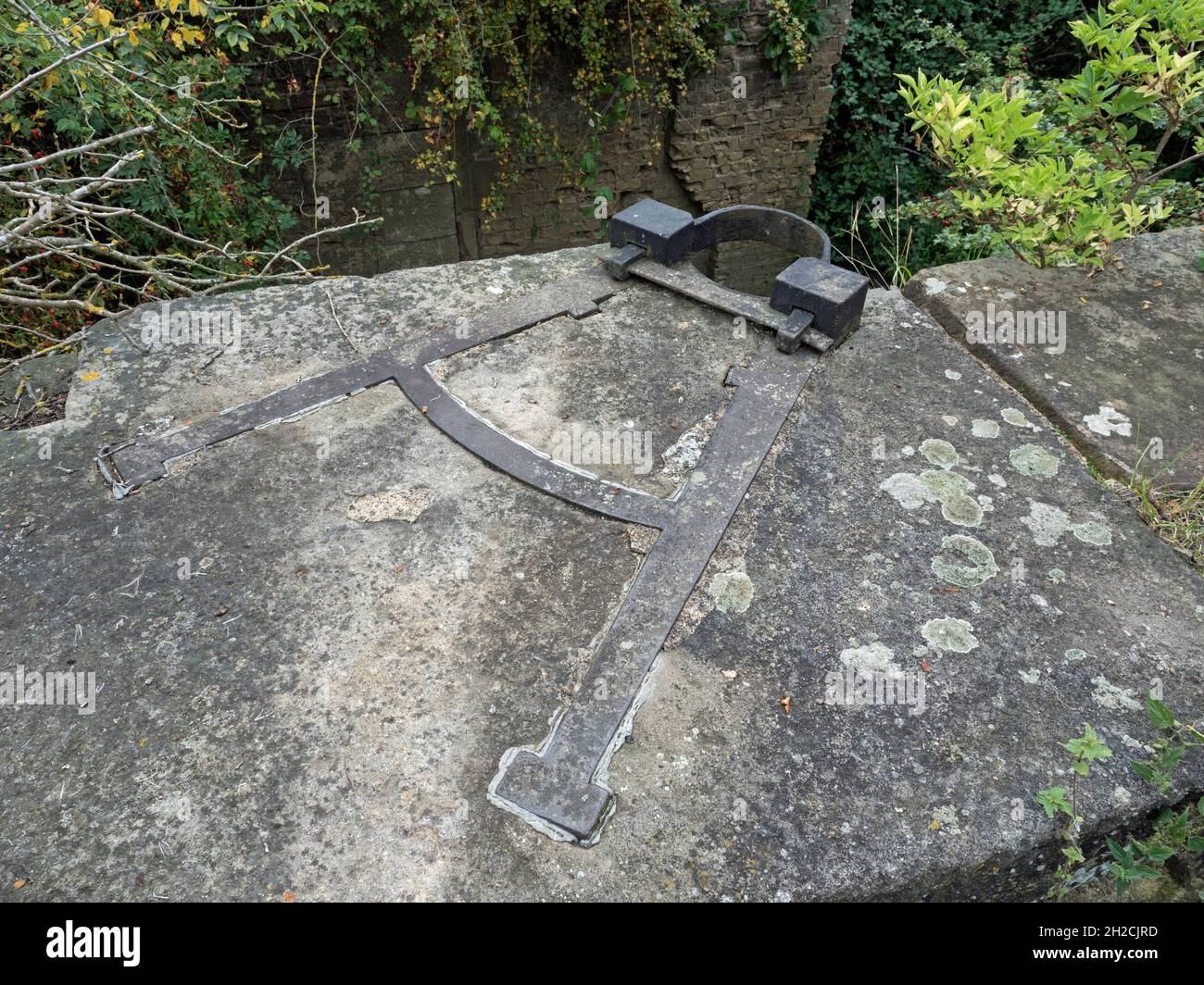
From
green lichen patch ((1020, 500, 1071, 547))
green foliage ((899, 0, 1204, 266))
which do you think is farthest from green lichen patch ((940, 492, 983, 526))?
green foliage ((899, 0, 1204, 266))

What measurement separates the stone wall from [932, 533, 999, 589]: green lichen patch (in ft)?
13.3

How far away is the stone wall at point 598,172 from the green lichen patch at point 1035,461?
3872 millimetres

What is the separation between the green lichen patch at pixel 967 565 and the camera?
197cm

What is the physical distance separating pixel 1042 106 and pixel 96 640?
228 inches

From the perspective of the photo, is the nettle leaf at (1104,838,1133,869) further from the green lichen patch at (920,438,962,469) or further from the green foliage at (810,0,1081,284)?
the green foliage at (810,0,1081,284)

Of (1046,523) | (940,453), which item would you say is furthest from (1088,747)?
(940,453)

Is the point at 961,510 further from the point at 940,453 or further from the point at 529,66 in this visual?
the point at 529,66

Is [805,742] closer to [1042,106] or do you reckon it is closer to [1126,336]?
[1126,336]

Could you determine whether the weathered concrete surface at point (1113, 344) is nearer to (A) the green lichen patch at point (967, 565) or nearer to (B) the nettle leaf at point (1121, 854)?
(A) the green lichen patch at point (967, 565)

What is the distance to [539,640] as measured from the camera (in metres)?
1.86

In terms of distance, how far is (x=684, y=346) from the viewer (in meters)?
2.55

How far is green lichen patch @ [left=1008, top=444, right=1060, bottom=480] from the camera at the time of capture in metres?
2.21

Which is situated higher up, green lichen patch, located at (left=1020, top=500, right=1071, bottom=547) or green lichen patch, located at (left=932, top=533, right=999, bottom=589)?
green lichen patch, located at (left=1020, top=500, right=1071, bottom=547)

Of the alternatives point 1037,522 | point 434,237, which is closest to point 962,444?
point 1037,522
